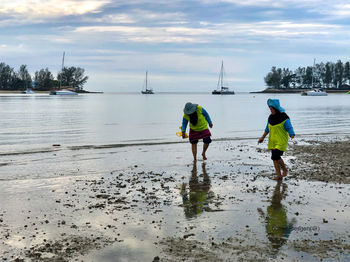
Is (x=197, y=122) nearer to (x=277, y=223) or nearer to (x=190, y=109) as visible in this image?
(x=190, y=109)

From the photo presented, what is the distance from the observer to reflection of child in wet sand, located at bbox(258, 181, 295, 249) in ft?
20.1

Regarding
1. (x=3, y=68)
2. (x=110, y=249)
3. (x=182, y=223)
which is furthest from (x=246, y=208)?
(x=3, y=68)

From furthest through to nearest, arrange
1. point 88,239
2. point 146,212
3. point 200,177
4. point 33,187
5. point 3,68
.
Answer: point 3,68 < point 200,177 < point 33,187 < point 146,212 < point 88,239

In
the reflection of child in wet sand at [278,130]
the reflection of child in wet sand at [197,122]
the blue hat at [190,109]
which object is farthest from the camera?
the reflection of child in wet sand at [197,122]

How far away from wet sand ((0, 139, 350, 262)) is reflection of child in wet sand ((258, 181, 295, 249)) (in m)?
0.02

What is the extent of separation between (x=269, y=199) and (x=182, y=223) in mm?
2341

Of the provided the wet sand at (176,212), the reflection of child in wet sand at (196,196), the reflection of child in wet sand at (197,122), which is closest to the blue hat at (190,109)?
the reflection of child in wet sand at (197,122)

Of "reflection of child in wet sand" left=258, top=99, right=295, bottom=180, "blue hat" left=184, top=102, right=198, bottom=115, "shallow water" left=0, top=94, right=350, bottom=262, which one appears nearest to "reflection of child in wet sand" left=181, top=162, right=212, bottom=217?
"shallow water" left=0, top=94, right=350, bottom=262

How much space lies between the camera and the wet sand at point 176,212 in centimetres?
574

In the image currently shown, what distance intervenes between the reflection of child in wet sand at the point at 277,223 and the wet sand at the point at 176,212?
17mm

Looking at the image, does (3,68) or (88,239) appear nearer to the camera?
(88,239)

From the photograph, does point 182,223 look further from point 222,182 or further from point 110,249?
point 222,182

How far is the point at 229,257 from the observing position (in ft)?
18.1

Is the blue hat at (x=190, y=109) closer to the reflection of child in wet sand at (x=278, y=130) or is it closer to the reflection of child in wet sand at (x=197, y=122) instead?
the reflection of child in wet sand at (x=197, y=122)
